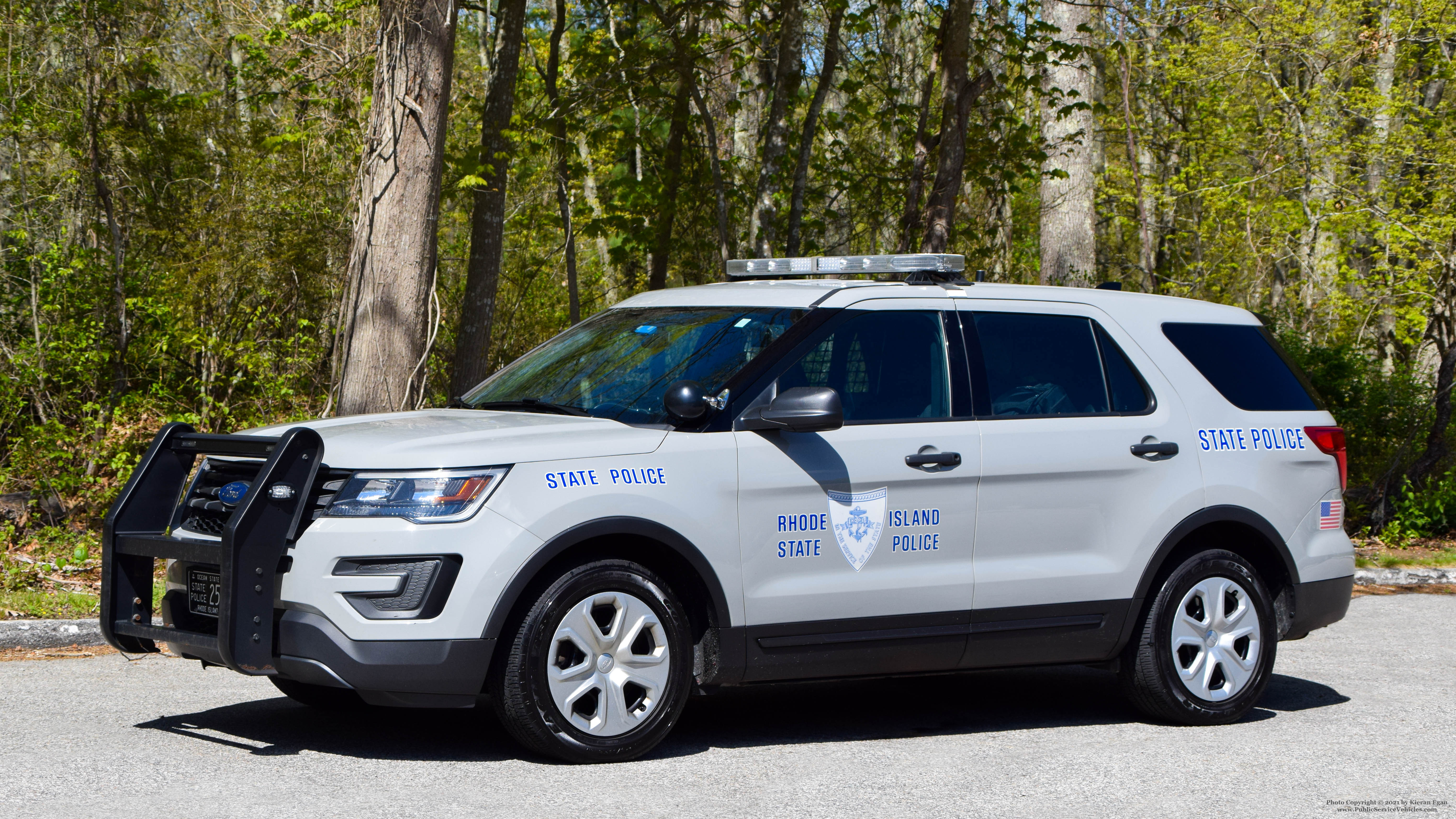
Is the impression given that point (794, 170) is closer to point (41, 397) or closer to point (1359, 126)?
point (1359, 126)

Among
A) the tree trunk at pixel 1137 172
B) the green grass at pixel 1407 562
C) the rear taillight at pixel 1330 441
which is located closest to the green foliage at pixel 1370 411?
the green grass at pixel 1407 562

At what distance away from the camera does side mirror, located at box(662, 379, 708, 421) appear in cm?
532

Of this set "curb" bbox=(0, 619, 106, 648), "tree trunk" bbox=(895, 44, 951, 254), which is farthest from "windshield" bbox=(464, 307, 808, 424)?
"tree trunk" bbox=(895, 44, 951, 254)

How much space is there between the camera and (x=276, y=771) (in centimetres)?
511

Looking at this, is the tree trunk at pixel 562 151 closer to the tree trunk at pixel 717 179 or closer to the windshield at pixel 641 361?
the tree trunk at pixel 717 179

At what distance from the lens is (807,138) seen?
15234 mm

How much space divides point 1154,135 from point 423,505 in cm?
3113

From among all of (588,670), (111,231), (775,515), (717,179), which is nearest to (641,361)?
(775,515)

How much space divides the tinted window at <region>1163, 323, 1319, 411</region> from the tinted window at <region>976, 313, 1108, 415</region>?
553 millimetres

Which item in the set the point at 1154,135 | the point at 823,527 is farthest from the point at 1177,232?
the point at 823,527

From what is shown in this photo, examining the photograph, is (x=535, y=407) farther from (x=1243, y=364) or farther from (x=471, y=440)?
(x=1243, y=364)

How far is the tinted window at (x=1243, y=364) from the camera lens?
6.70 meters

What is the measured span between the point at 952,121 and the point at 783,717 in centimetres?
838

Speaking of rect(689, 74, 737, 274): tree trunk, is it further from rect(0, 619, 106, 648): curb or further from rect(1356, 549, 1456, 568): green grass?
rect(0, 619, 106, 648): curb
